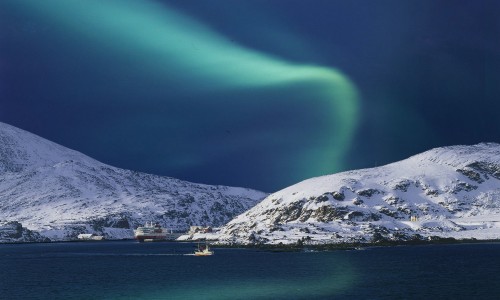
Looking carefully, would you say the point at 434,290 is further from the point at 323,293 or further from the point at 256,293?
the point at 256,293

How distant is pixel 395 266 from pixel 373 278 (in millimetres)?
33754

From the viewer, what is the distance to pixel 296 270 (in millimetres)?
148500

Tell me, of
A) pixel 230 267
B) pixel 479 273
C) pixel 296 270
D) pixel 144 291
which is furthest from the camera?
pixel 230 267

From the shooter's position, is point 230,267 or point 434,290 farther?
point 230,267

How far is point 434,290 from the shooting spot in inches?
4011

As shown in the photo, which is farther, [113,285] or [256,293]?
[113,285]

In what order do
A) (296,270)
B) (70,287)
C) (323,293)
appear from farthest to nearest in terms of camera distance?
(296,270) < (70,287) < (323,293)

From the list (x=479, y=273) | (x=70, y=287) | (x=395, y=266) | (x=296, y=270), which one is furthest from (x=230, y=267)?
(x=479, y=273)

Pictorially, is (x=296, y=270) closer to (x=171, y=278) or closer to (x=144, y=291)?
(x=171, y=278)

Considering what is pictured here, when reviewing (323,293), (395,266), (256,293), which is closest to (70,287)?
(256,293)

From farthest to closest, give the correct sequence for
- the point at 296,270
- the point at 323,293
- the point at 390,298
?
the point at 296,270, the point at 323,293, the point at 390,298

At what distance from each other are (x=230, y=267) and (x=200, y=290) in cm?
5750

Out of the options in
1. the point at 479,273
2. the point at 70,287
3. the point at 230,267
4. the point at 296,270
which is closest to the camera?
the point at 70,287

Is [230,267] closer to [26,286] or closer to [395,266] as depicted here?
[395,266]
